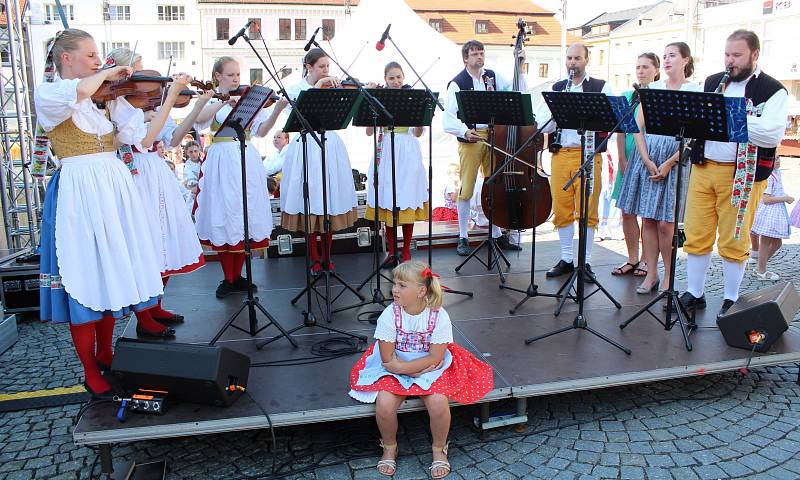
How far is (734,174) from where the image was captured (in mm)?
4129

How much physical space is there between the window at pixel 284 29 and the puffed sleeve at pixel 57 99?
118ft

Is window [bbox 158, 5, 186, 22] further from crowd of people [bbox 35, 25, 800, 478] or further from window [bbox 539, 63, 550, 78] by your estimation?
crowd of people [bbox 35, 25, 800, 478]

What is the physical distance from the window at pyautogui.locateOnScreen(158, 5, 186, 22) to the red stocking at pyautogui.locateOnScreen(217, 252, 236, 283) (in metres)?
36.2

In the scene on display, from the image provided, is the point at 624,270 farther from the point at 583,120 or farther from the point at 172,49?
the point at 172,49

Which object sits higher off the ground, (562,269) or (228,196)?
(228,196)

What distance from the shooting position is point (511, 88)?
5.93 meters

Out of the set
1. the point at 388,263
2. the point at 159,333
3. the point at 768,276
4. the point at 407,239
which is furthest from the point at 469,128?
the point at 768,276

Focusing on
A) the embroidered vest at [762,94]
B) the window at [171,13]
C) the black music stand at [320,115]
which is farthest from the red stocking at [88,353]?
the window at [171,13]

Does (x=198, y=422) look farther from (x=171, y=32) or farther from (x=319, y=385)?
(x=171, y=32)

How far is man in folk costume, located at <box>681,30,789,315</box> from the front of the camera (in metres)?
3.89

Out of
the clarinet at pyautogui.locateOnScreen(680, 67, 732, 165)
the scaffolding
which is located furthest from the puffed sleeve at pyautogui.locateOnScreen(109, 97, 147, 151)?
the scaffolding

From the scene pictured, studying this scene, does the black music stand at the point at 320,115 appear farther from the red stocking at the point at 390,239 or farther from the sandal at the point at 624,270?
the sandal at the point at 624,270

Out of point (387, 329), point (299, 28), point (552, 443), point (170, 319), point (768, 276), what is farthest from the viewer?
point (299, 28)

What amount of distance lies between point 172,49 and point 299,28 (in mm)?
7307
